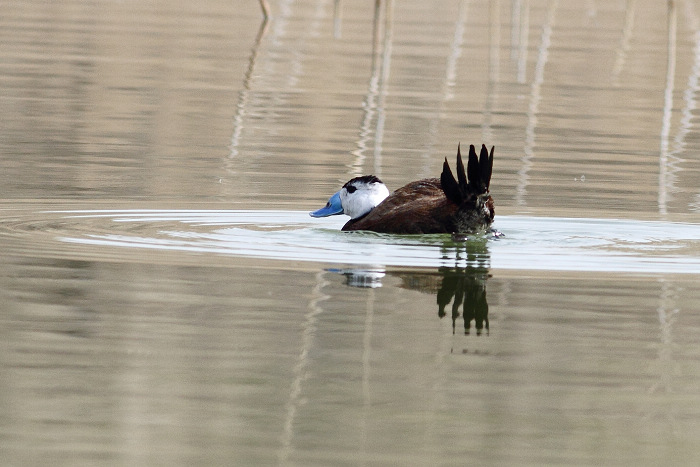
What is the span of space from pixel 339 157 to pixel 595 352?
729cm

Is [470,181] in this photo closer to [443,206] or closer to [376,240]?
[443,206]

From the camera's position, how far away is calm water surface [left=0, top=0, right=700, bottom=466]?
5.28 m

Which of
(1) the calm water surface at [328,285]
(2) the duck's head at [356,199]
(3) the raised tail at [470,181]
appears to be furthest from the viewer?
(2) the duck's head at [356,199]

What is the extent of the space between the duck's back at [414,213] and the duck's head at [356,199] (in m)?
0.13

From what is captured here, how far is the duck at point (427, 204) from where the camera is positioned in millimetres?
8979

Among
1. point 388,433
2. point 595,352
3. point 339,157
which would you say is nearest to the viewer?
point 388,433

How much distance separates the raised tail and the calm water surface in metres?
0.29

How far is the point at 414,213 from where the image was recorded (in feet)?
30.3

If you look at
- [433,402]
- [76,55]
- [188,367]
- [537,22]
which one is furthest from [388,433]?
[537,22]

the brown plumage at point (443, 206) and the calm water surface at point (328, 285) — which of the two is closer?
the calm water surface at point (328, 285)

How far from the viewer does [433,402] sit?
5.61 m

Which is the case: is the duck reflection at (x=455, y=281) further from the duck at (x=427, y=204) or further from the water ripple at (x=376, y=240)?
the duck at (x=427, y=204)

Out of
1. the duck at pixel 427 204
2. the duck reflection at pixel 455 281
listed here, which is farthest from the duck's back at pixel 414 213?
the duck reflection at pixel 455 281

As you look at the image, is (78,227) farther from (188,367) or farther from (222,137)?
(222,137)
